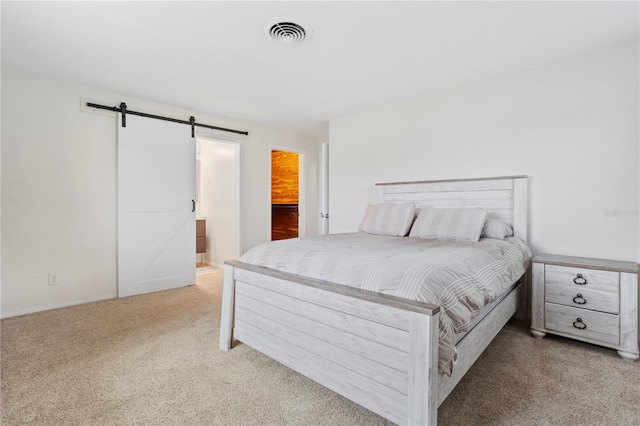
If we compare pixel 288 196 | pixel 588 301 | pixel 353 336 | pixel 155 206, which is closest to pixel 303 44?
pixel 353 336

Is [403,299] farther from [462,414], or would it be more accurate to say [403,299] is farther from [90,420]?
[90,420]

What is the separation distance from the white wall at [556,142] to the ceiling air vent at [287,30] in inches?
71.8

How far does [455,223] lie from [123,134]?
3.61m

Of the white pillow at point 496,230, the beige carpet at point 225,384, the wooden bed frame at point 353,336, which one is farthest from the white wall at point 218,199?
the white pillow at point 496,230

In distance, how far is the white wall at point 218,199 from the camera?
489cm

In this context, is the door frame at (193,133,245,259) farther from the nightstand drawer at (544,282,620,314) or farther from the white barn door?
the nightstand drawer at (544,282,620,314)

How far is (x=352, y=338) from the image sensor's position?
1442 mm

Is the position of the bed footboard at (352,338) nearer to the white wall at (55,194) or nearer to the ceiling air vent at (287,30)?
the ceiling air vent at (287,30)

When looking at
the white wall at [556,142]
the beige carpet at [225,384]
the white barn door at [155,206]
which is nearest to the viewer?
the beige carpet at [225,384]

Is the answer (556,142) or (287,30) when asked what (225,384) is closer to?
(287,30)

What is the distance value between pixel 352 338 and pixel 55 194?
333cm

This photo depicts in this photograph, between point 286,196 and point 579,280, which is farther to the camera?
point 286,196

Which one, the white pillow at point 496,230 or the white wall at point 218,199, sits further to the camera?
the white wall at point 218,199

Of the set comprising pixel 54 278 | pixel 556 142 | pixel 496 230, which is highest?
pixel 556 142
